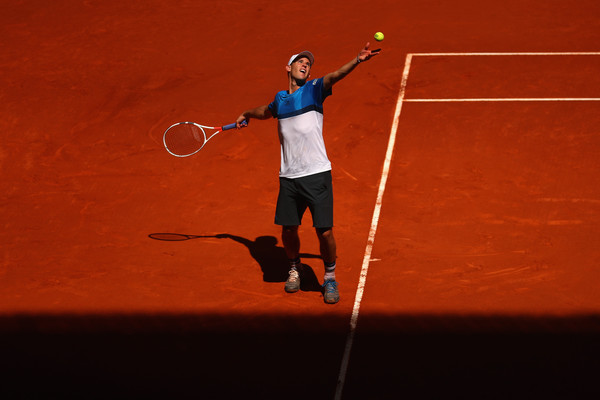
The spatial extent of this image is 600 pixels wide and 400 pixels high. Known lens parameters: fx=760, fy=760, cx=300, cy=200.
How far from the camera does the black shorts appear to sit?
6.76 m

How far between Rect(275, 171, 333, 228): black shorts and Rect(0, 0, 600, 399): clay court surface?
2.53ft

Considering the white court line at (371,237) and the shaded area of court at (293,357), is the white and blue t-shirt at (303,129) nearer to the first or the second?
the white court line at (371,237)

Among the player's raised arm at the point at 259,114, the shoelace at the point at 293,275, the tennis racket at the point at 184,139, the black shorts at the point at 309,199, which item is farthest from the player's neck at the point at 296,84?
the shoelace at the point at 293,275

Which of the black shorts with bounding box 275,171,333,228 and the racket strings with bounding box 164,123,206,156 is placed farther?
the racket strings with bounding box 164,123,206,156

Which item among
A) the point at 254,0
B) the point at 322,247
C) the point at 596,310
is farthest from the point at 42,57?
the point at 596,310

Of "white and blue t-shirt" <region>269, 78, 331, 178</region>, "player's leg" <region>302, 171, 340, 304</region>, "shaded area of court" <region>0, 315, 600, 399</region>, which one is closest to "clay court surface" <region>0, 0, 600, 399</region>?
"shaded area of court" <region>0, 315, 600, 399</region>

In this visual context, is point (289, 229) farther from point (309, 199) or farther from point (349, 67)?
point (349, 67)

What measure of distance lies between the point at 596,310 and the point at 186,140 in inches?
170

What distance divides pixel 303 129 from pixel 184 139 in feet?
5.87

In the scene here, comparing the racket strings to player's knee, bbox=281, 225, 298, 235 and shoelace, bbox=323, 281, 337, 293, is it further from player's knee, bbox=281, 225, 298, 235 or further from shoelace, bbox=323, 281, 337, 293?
shoelace, bbox=323, 281, 337, 293

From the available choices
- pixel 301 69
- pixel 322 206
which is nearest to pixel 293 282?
pixel 322 206

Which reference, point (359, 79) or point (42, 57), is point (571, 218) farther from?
point (42, 57)

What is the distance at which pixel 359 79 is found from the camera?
12.3 m

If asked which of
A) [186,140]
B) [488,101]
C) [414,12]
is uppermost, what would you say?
[414,12]
